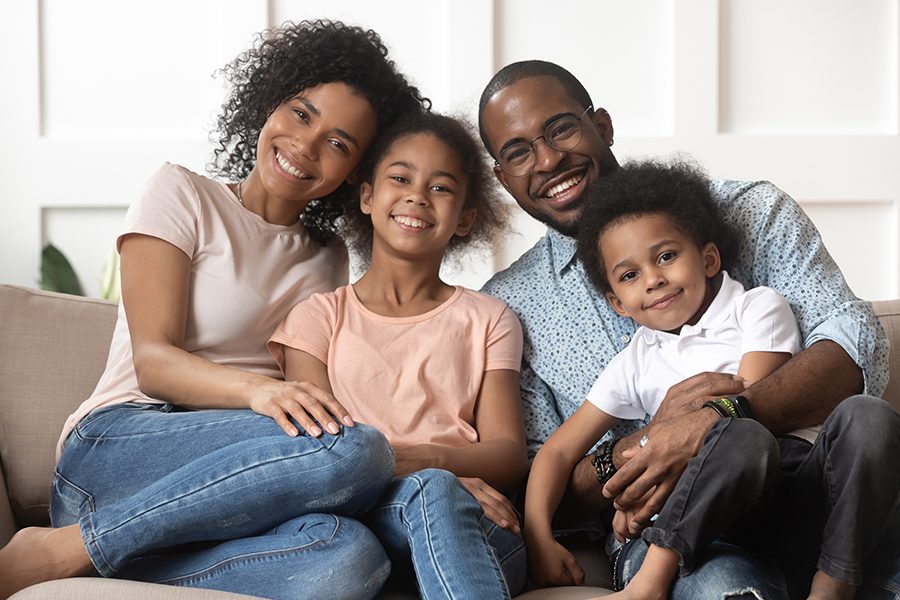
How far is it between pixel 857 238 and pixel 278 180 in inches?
80.5

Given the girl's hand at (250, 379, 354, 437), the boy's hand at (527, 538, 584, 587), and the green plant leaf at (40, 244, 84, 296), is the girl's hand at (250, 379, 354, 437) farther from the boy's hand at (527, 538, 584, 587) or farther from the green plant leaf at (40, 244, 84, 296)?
the green plant leaf at (40, 244, 84, 296)

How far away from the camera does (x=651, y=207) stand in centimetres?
180

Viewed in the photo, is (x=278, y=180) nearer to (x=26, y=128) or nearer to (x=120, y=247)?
(x=120, y=247)

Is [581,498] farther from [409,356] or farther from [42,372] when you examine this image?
[42,372]

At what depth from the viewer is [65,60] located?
322 cm

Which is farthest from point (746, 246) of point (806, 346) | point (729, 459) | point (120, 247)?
point (120, 247)

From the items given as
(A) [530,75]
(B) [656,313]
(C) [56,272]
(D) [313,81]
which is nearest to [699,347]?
(B) [656,313]

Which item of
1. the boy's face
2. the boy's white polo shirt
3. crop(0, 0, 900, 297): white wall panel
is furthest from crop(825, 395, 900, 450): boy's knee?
crop(0, 0, 900, 297): white wall panel

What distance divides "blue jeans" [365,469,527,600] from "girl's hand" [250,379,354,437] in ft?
0.49

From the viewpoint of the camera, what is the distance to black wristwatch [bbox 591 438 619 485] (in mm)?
1702

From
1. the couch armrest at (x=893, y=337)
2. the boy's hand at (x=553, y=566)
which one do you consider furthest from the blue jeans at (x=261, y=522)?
the couch armrest at (x=893, y=337)

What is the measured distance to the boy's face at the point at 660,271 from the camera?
5.64 ft

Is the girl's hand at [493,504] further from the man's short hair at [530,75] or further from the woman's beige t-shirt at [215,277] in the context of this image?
the man's short hair at [530,75]

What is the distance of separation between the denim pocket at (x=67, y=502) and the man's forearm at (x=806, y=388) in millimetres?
1050
